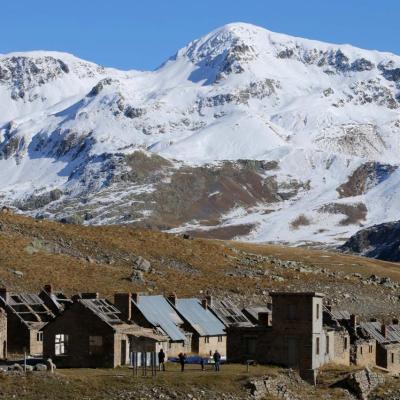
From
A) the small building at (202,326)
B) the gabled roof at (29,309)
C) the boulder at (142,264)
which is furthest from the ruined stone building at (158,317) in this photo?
the boulder at (142,264)

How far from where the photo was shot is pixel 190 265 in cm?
14338

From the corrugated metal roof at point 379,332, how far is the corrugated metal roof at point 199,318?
33.5 feet

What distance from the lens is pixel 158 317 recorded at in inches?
3374

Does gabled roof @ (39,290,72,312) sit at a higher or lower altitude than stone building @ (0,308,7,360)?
higher

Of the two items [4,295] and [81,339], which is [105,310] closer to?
[81,339]

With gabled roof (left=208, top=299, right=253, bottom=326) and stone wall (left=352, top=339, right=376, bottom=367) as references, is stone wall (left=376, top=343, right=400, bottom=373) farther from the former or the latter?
gabled roof (left=208, top=299, right=253, bottom=326)

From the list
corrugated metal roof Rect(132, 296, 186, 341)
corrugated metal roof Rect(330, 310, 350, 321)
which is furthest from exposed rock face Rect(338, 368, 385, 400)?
corrugated metal roof Rect(330, 310, 350, 321)

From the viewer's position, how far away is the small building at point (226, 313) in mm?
95562

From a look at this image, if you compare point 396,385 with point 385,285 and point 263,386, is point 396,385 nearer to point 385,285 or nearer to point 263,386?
point 263,386

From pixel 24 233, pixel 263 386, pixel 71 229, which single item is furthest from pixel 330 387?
pixel 71 229

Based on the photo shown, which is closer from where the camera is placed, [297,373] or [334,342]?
[297,373]

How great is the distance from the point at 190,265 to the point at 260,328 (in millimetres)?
66720

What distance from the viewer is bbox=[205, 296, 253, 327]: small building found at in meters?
95.6

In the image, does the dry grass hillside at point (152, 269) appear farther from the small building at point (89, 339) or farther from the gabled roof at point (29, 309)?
the small building at point (89, 339)
